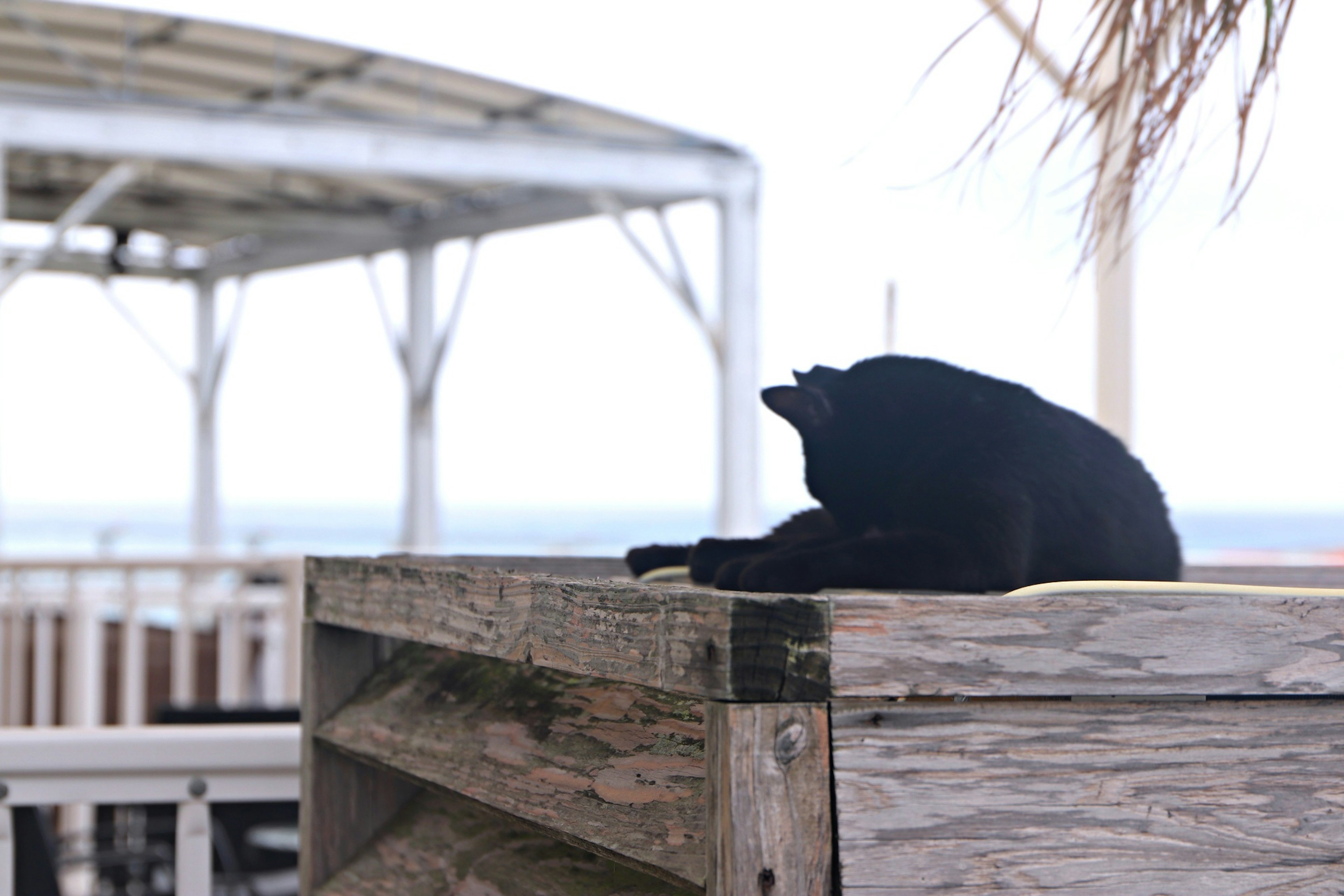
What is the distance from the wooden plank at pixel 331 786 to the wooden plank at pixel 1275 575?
2.94 feet

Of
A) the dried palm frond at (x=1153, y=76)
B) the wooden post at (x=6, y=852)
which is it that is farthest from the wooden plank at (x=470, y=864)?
the dried palm frond at (x=1153, y=76)

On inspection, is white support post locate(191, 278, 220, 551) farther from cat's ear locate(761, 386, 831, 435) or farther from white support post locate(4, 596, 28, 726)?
cat's ear locate(761, 386, 831, 435)

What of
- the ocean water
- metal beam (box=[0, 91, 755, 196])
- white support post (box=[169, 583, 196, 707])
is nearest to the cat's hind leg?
white support post (box=[169, 583, 196, 707])

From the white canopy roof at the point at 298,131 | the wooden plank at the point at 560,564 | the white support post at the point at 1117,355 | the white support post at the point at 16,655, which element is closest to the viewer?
the wooden plank at the point at 560,564

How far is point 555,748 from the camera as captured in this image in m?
0.78

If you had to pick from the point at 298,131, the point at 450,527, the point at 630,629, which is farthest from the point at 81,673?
the point at 450,527

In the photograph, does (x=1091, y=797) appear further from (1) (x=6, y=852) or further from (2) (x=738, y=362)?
(2) (x=738, y=362)

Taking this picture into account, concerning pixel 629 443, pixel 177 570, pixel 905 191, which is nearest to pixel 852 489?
pixel 905 191

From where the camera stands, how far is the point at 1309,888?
682 millimetres

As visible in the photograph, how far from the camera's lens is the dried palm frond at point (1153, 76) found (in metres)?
1.00

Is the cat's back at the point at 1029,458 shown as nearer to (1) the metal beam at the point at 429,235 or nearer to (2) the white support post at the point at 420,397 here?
(1) the metal beam at the point at 429,235

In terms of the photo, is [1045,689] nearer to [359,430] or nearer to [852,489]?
[852,489]

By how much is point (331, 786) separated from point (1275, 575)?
3.63 ft

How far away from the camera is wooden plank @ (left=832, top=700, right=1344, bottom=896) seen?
0.61 meters
